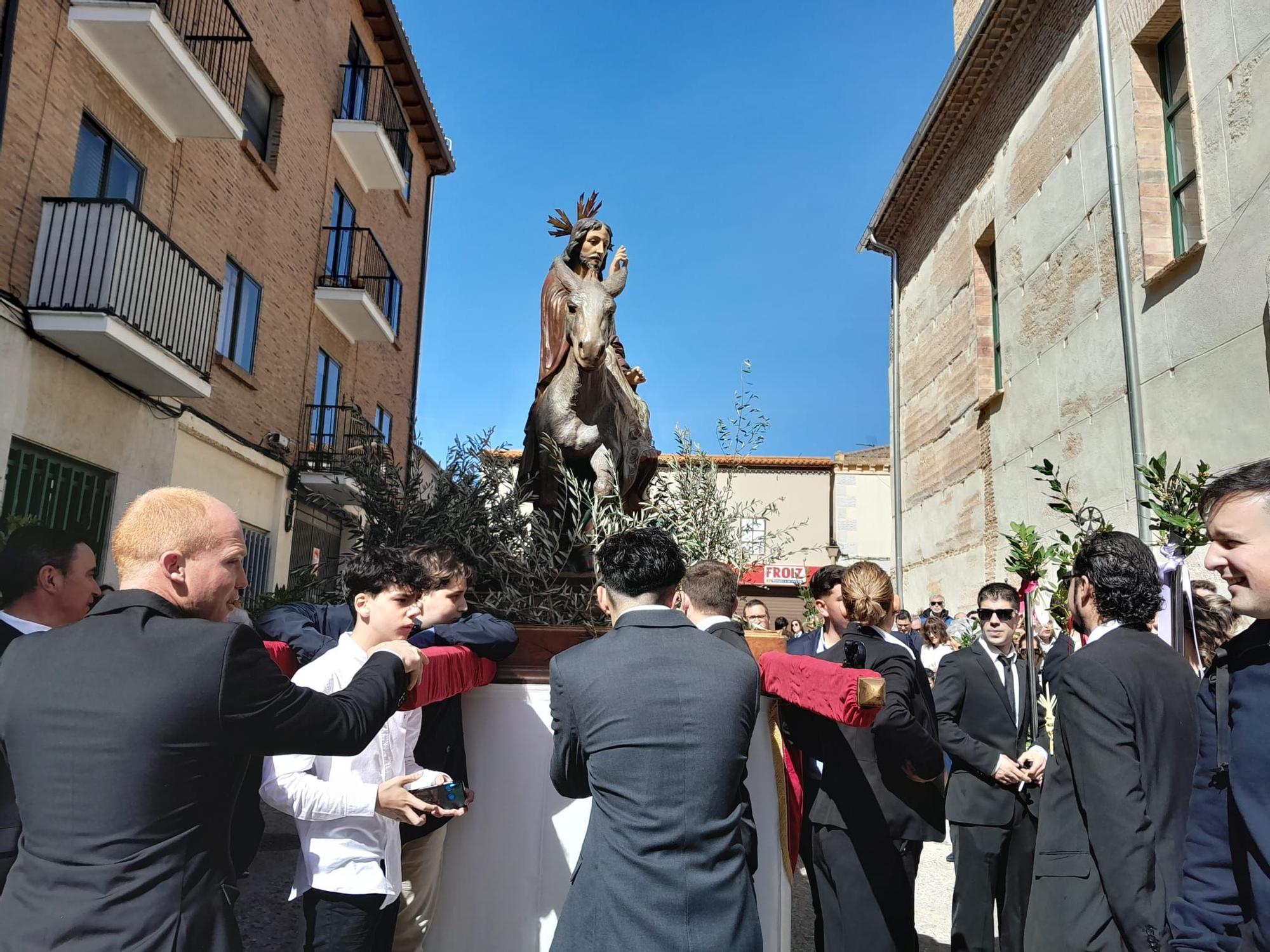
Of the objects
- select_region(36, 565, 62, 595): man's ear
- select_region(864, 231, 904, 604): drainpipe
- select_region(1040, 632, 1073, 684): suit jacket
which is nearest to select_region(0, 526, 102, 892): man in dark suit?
select_region(36, 565, 62, 595): man's ear

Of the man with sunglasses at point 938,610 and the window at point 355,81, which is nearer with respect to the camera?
the man with sunglasses at point 938,610

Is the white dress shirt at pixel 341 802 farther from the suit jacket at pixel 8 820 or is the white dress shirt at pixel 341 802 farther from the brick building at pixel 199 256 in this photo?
the brick building at pixel 199 256

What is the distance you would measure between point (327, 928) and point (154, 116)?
1152 cm

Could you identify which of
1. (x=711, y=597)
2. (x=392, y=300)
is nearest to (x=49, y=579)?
(x=711, y=597)

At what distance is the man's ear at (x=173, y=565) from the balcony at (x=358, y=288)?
50.9 feet

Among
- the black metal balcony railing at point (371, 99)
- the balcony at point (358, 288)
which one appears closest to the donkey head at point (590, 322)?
the balcony at point (358, 288)

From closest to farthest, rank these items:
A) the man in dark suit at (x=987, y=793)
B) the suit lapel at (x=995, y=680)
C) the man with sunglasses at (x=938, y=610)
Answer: the man in dark suit at (x=987, y=793) → the suit lapel at (x=995, y=680) → the man with sunglasses at (x=938, y=610)

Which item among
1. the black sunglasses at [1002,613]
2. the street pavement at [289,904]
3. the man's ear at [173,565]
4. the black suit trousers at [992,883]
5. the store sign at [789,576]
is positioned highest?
the store sign at [789,576]

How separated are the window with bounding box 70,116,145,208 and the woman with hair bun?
9.95m

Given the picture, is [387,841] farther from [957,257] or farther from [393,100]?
[393,100]

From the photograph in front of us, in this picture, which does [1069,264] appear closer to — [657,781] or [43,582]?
[657,781]

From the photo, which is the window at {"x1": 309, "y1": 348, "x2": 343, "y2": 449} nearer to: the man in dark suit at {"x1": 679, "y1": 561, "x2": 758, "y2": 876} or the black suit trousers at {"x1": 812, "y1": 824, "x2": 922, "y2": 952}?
the man in dark suit at {"x1": 679, "y1": 561, "x2": 758, "y2": 876}

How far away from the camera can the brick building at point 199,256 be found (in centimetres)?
930

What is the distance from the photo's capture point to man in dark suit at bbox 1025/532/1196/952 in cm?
256
